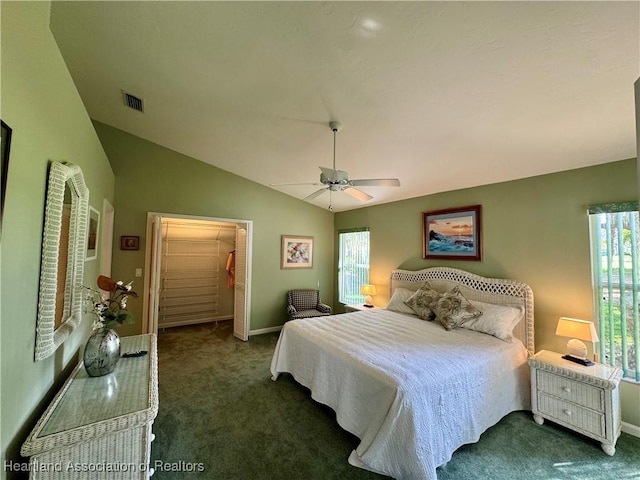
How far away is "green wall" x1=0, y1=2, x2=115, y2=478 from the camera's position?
98cm

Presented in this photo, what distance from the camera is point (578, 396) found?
2236 millimetres

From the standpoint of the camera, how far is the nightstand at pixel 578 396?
6.83ft

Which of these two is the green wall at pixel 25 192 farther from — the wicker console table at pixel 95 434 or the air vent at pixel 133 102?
the air vent at pixel 133 102

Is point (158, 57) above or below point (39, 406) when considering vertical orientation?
above

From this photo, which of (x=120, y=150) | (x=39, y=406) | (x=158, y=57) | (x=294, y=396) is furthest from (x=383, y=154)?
(x=120, y=150)

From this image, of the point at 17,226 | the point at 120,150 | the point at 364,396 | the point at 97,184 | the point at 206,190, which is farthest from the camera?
the point at 206,190

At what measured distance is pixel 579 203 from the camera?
2.73m

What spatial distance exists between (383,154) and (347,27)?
168 centimetres

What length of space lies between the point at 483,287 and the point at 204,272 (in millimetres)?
5152

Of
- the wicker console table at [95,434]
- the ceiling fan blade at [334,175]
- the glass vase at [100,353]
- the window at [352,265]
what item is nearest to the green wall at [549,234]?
the window at [352,265]

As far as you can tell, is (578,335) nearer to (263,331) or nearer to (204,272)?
(263,331)

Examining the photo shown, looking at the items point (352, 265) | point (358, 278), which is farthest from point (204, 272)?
point (358, 278)

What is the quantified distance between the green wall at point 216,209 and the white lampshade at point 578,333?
3.97 meters

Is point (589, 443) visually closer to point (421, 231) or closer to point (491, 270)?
point (491, 270)
